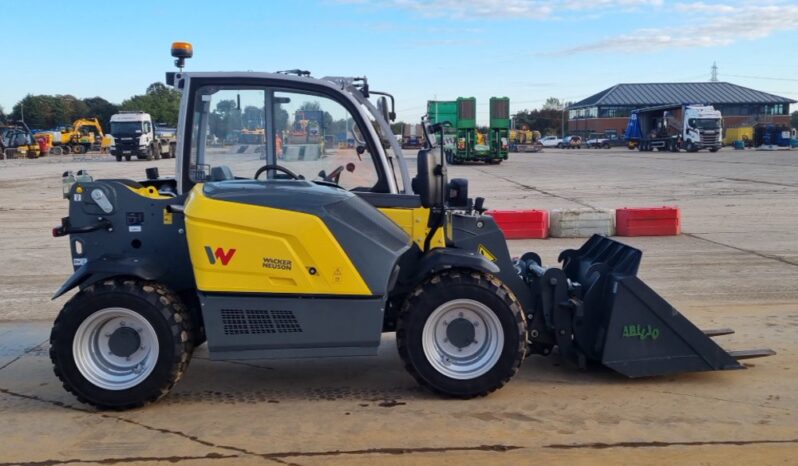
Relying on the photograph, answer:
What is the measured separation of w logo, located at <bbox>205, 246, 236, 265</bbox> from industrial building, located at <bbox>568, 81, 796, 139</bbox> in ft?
321

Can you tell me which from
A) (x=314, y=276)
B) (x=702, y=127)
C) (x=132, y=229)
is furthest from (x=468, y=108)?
(x=314, y=276)

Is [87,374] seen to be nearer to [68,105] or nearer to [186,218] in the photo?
[186,218]

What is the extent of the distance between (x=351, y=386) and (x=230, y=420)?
101 cm

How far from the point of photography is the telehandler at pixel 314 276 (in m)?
4.88

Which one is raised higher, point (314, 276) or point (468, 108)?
point (468, 108)

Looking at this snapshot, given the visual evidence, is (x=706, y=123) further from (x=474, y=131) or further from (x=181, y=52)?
(x=181, y=52)

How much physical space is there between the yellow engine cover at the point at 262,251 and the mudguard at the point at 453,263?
593mm

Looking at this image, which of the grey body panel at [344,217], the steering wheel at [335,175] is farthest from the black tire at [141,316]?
the steering wheel at [335,175]

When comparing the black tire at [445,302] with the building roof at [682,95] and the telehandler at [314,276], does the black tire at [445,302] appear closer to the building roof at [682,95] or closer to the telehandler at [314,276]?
the telehandler at [314,276]

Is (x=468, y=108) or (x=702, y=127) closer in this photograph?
(x=468, y=108)

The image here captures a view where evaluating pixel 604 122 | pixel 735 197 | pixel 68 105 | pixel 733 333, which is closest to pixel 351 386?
pixel 733 333

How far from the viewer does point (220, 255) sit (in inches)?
189

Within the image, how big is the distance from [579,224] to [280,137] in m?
8.74

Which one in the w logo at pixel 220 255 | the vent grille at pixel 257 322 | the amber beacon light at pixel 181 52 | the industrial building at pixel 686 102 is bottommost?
the vent grille at pixel 257 322
